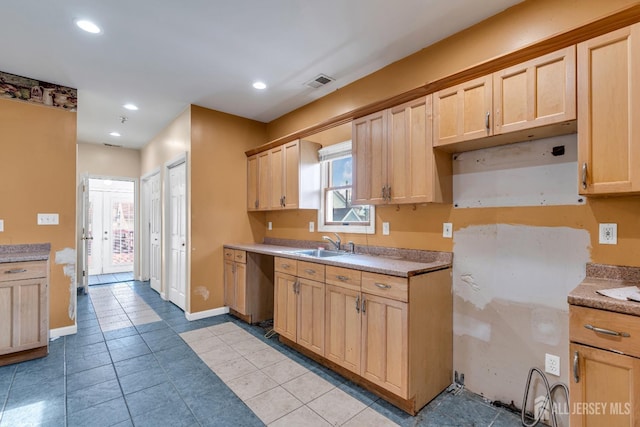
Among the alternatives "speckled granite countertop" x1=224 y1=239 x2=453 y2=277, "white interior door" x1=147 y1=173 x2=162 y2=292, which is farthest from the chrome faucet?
"white interior door" x1=147 y1=173 x2=162 y2=292

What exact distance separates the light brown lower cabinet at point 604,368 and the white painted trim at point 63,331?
4473 mm

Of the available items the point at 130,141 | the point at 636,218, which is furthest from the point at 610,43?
the point at 130,141

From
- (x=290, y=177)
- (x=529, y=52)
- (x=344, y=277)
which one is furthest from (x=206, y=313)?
(x=529, y=52)

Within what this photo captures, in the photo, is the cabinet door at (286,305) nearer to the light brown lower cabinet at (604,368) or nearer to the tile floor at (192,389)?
the tile floor at (192,389)

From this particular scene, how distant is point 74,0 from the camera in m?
2.07

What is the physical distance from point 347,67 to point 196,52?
140 cm

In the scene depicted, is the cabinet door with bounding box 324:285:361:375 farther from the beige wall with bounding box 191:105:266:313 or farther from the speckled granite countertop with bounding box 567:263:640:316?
the beige wall with bounding box 191:105:266:313

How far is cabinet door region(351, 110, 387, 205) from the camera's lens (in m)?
2.58

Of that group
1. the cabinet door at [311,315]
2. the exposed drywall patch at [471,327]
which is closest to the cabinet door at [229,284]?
the cabinet door at [311,315]

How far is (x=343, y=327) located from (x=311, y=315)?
0.40 metres

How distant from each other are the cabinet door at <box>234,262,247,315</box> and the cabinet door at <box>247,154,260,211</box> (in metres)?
0.89

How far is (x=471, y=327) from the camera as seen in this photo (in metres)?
2.29

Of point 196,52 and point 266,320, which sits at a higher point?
point 196,52

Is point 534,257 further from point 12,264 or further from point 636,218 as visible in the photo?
point 12,264
